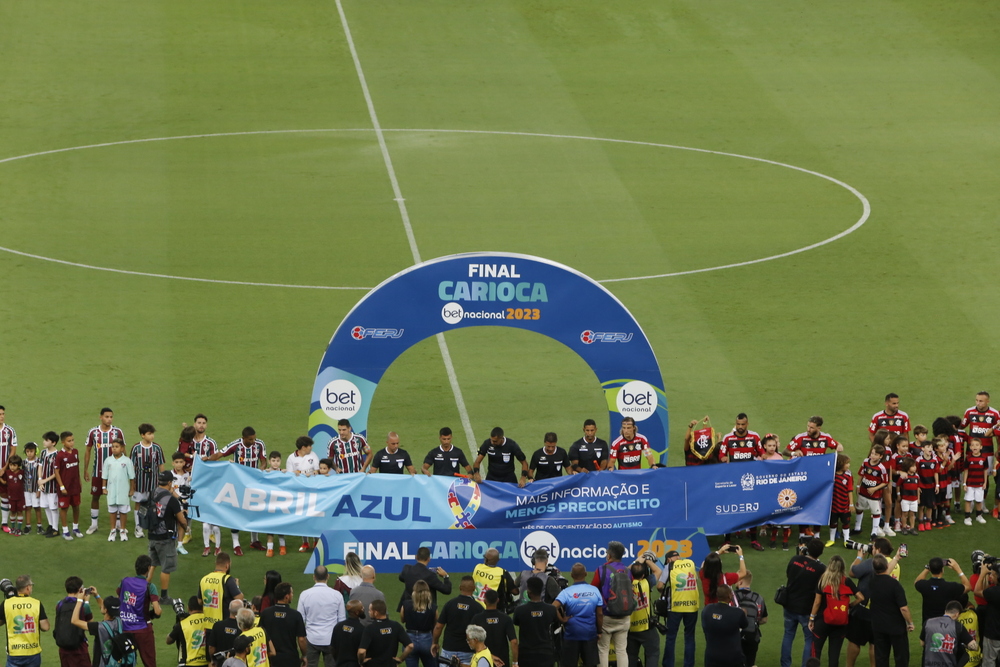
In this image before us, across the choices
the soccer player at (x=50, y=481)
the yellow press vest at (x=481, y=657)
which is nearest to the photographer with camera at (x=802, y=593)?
the yellow press vest at (x=481, y=657)

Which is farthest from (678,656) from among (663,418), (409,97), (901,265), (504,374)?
(409,97)

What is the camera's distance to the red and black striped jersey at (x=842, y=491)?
75.9 feet

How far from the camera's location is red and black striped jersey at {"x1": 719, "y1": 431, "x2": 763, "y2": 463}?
2408 cm

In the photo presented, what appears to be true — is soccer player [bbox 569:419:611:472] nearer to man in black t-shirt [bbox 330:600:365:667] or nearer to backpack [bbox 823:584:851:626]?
backpack [bbox 823:584:851:626]

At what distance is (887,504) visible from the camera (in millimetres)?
23875

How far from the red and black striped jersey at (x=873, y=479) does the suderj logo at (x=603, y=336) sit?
4.25m

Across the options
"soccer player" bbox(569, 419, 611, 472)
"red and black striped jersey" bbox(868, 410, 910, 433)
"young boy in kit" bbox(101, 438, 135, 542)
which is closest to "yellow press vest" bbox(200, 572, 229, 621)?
"young boy in kit" bbox(101, 438, 135, 542)

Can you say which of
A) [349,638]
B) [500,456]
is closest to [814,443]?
[500,456]

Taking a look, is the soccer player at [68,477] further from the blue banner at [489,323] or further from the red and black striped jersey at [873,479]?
the red and black striped jersey at [873,479]

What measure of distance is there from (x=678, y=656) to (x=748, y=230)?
20.9m

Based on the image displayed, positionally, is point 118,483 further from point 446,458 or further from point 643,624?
point 643,624

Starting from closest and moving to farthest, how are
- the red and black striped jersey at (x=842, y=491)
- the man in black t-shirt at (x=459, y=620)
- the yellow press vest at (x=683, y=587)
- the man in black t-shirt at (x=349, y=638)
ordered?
the man in black t-shirt at (x=349, y=638) → the man in black t-shirt at (x=459, y=620) → the yellow press vest at (x=683, y=587) → the red and black striped jersey at (x=842, y=491)

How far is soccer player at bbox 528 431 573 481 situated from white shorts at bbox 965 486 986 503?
21.2ft

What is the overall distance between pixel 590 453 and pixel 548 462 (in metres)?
0.72
